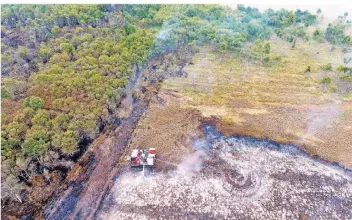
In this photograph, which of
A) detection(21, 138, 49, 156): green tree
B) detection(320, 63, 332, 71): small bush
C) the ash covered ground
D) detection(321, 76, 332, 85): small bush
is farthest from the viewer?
detection(320, 63, 332, 71): small bush

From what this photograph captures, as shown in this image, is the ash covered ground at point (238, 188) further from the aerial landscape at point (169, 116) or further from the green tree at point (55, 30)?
the green tree at point (55, 30)

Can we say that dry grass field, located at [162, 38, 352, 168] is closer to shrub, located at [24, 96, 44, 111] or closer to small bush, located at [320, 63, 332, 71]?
small bush, located at [320, 63, 332, 71]

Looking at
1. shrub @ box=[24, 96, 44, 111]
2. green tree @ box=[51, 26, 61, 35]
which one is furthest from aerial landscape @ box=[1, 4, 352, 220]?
A: green tree @ box=[51, 26, 61, 35]

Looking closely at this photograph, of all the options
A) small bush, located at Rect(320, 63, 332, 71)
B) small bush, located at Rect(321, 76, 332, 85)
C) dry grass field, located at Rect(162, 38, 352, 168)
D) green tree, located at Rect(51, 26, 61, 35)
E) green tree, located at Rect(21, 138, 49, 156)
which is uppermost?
green tree, located at Rect(51, 26, 61, 35)

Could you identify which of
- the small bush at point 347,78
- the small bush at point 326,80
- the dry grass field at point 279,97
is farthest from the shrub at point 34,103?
the small bush at point 347,78

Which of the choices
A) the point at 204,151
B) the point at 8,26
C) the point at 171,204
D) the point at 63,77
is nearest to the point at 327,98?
the point at 204,151

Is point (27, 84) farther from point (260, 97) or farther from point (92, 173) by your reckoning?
point (260, 97)
